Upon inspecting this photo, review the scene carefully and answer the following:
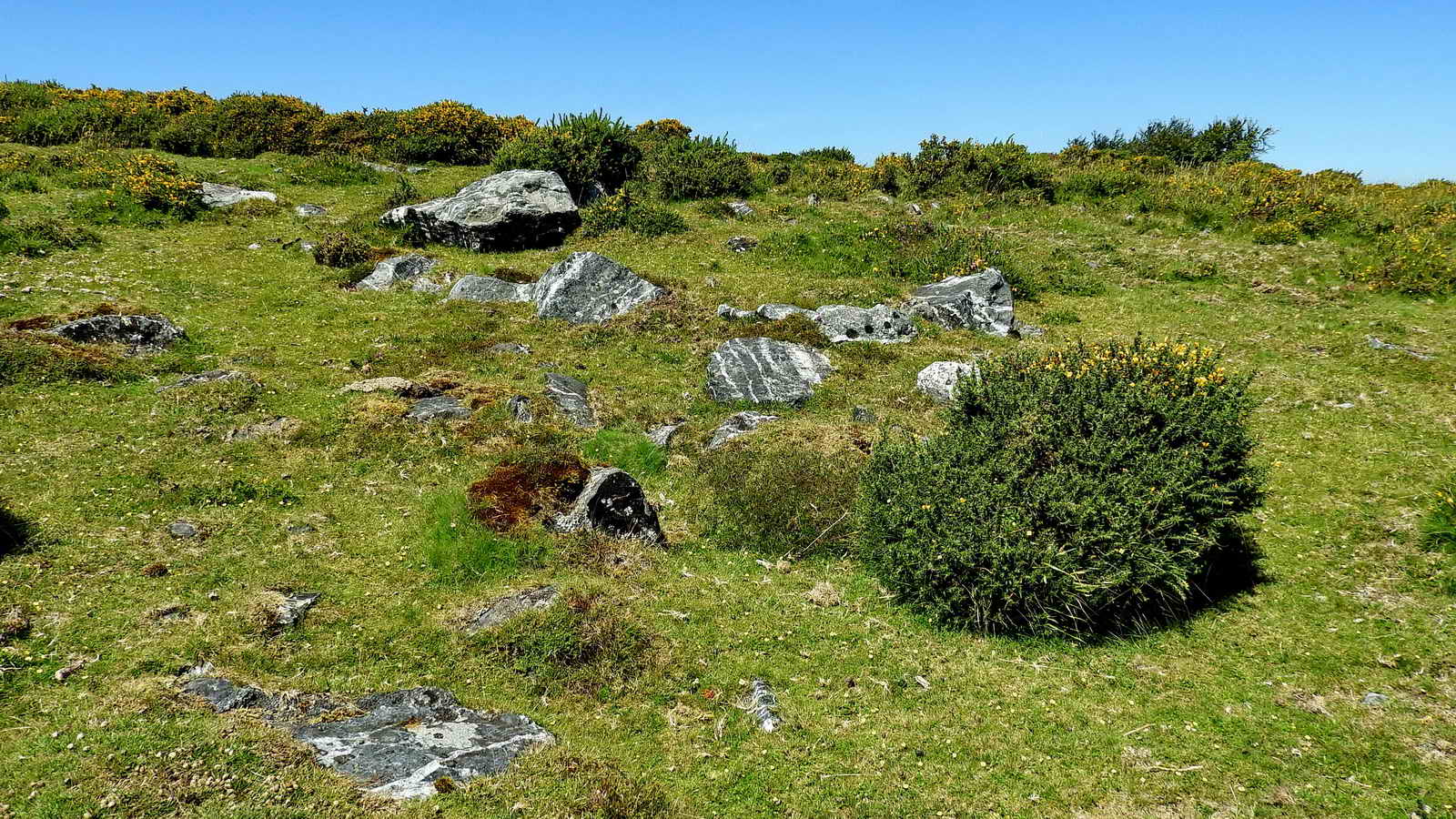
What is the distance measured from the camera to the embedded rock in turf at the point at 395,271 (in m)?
24.8

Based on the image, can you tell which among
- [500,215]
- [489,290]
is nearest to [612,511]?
[489,290]

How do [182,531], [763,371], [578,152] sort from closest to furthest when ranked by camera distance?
[182,531] < [763,371] < [578,152]

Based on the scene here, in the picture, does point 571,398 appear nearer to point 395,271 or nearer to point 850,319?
point 850,319

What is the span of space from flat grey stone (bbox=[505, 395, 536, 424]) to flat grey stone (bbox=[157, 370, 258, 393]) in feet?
19.7

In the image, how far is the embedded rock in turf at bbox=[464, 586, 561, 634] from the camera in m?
10.6

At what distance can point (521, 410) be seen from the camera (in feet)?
55.7

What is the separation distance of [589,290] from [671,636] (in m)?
15.4

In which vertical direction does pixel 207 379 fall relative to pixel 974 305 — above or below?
below

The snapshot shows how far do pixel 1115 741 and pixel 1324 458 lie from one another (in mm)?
11178

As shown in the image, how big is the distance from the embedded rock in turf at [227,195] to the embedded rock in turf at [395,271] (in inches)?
388

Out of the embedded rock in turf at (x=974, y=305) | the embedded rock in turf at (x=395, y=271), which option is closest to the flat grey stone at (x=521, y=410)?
the embedded rock in turf at (x=395, y=271)

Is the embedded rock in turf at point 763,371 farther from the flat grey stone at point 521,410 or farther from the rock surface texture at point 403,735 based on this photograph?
the rock surface texture at point 403,735

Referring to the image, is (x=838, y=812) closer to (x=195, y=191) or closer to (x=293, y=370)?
(x=293, y=370)

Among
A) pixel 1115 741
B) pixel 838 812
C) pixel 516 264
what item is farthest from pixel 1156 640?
pixel 516 264
